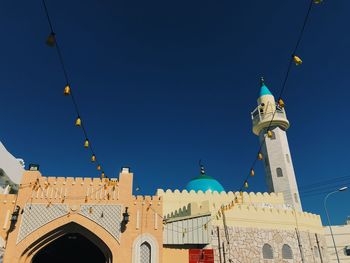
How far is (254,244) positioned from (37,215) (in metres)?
11.5

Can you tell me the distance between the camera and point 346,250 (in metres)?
23.7

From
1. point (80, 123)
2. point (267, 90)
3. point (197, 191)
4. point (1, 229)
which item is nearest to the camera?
point (80, 123)

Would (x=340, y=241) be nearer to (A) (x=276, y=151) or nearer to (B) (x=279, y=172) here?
(B) (x=279, y=172)

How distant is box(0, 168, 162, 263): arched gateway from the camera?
1400cm

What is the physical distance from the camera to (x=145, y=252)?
47.2ft

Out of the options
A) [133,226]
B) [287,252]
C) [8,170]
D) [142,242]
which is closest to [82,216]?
[133,226]

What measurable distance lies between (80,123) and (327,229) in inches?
888

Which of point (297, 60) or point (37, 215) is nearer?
point (297, 60)

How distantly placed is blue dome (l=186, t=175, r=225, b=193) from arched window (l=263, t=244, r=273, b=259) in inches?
269

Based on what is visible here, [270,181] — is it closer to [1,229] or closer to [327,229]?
[327,229]

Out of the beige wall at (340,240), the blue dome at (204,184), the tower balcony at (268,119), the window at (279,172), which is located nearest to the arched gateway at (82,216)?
the blue dome at (204,184)

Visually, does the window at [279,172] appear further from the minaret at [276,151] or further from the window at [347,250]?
the window at [347,250]

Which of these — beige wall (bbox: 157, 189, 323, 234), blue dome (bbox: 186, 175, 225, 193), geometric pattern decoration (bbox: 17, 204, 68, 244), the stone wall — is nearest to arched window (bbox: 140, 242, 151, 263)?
beige wall (bbox: 157, 189, 323, 234)

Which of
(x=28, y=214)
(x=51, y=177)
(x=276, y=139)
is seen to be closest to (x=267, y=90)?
(x=276, y=139)
